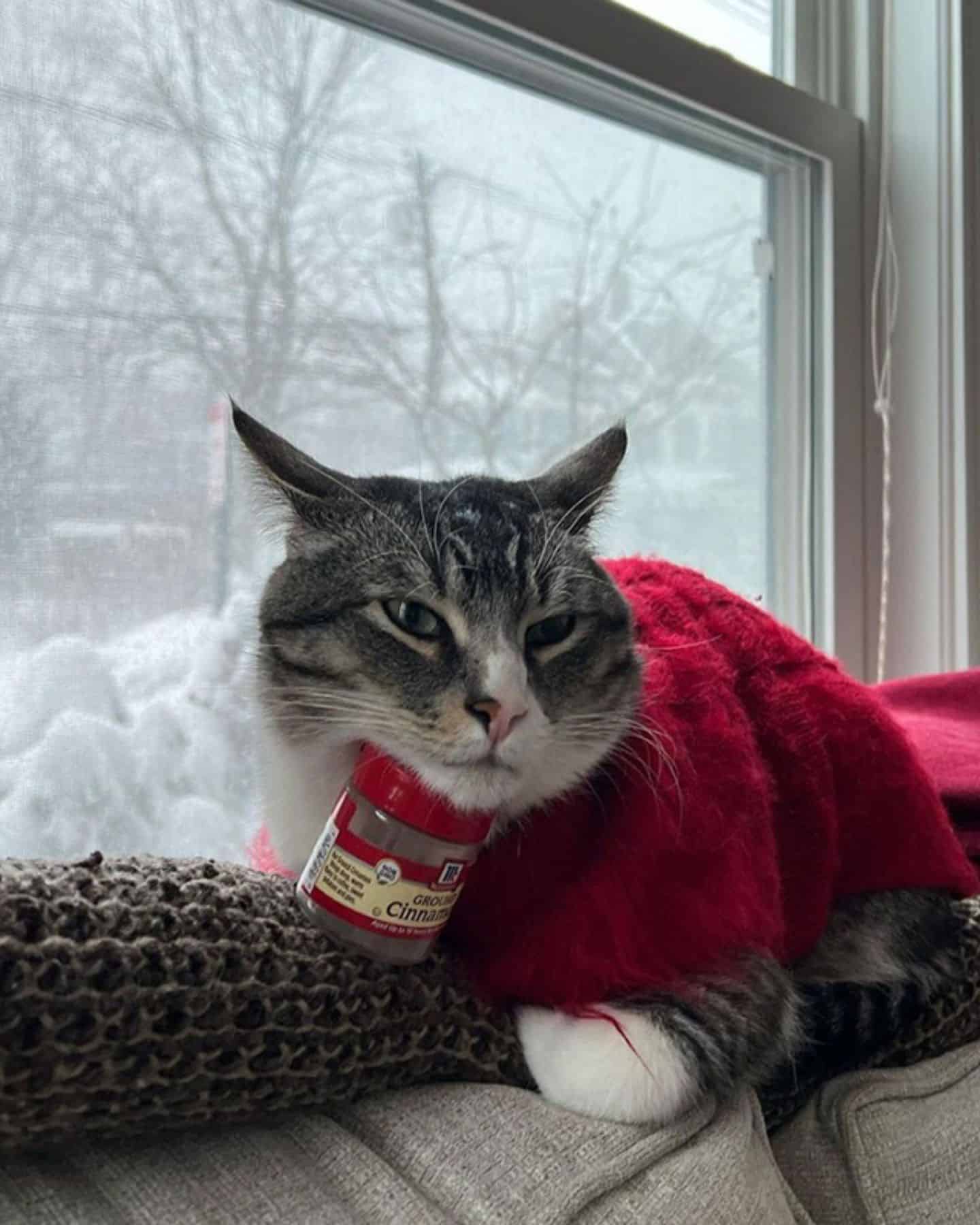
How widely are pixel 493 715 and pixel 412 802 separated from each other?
Answer: 0.26 feet

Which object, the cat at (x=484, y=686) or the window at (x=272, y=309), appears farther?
the window at (x=272, y=309)

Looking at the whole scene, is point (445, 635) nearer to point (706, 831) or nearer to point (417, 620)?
point (417, 620)

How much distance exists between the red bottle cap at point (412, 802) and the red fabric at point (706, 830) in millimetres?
92

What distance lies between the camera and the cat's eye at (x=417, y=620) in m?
0.78

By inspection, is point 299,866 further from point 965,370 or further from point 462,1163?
point 965,370

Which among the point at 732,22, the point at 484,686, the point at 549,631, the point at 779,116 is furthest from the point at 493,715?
the point at 732,22

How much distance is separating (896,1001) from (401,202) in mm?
956

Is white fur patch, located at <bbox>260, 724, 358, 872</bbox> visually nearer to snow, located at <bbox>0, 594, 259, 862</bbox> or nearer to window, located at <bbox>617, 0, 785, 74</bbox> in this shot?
snow, located at <bbox>0, 594, 259, 862</bbox>

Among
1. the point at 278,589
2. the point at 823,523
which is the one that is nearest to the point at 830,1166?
the point at 278,589

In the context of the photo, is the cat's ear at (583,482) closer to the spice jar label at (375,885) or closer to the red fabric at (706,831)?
the red fabric at (706,831)

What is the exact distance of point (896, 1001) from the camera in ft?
3.00

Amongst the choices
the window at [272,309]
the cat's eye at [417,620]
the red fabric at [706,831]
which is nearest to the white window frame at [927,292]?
the window at [272,309]

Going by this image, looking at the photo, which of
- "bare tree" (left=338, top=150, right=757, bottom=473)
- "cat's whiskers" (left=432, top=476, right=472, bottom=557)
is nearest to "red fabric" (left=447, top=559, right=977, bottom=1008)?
"cat's whiskers" (left=432, top=476, right=472, bottom=557)

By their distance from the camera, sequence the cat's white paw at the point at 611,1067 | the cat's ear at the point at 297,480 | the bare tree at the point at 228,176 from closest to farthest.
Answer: the cat's white paw at the point at 611,1067
the cat's ear at the point at 297,480
the bare tree at the point at 228,176
